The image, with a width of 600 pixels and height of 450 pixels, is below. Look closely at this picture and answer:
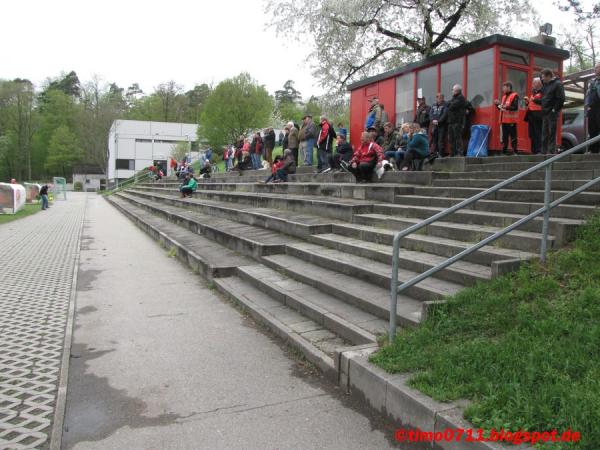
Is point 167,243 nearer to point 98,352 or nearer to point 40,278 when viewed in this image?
point 40,278

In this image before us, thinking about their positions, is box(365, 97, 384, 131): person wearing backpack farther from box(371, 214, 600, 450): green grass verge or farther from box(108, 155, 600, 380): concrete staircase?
box(371, 214, 600, 450): green grass verge

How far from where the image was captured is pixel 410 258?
5.95 m

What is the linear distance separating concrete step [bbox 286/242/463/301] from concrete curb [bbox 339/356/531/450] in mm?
1126

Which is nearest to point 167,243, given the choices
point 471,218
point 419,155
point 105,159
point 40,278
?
point 40,278

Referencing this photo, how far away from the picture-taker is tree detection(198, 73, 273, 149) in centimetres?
4762

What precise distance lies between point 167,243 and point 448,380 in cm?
1022

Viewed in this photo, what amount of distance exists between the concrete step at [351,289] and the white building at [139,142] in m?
62.3

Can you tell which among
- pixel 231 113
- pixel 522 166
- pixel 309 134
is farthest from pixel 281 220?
pixel 231 113

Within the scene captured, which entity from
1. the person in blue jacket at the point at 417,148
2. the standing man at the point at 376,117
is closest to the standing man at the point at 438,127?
the person in blue jacket at the point at 417,148

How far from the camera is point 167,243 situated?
12.5m

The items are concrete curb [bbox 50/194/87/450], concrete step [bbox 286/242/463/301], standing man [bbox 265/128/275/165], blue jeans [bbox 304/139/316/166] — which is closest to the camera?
concrete curb [bbox 50/194/87/450]

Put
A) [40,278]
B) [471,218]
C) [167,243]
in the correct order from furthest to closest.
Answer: [167,243]
[40,278]
[471,218]

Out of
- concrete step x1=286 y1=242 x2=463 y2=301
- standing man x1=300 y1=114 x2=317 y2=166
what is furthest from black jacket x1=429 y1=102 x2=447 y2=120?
concrete step x1=286 y1=242 x2=463 y2=301

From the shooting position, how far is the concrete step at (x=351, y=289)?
15.8ft
